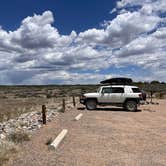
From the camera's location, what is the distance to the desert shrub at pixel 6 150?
9.36 m

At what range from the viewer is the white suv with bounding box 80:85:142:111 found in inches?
1016

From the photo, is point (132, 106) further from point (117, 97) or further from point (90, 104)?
point (90, 104)

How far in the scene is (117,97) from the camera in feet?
85.6

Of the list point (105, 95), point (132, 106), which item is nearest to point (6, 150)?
point (105, 95)

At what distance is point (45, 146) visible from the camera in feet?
37.1

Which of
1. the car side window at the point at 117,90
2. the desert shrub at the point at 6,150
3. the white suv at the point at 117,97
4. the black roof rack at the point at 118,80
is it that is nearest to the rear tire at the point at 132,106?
the white suv at the point at 117,97

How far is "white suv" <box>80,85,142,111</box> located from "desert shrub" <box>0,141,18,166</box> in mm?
15521

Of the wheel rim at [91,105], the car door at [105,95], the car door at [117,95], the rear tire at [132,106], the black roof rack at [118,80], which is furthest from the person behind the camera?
the black roof rack at [118,80]

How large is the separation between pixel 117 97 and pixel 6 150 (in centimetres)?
1648

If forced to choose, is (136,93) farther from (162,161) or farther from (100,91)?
(162,161)

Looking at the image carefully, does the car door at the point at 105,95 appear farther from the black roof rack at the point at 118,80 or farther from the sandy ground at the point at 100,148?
the sandy ground at the point at 100,148

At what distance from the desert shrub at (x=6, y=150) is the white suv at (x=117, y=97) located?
1552 centimetres

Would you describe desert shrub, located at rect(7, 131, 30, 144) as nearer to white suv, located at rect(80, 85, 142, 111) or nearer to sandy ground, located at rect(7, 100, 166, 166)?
sandy ground, located at rect(7, 100, 166, 166)

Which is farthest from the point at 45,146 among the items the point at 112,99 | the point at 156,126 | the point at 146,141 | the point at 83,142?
the point at 112,99
